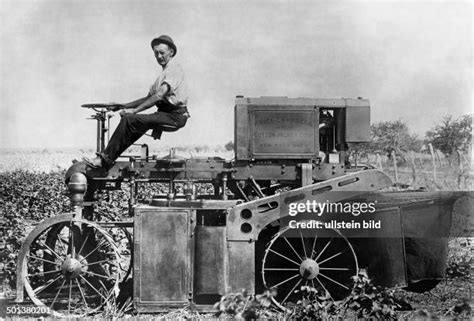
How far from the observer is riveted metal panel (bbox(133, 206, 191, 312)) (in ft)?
20.2

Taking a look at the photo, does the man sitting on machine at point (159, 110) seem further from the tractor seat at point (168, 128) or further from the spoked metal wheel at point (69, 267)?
the spoked metal wheel at point (69, 267)

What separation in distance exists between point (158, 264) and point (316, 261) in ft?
6.48

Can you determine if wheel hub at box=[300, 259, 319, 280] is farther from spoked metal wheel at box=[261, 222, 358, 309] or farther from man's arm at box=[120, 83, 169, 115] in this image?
man's arm at box=[120, 83, 169, 115]

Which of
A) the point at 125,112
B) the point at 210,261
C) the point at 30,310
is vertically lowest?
the point at 30,310

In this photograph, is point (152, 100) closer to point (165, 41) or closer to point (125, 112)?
point (125, 112)

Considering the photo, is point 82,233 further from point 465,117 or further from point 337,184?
point 465,117

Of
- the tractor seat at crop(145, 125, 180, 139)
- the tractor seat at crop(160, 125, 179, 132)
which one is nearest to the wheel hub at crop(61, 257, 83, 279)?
the tractor seat at crop(145, 125, 180, 139)

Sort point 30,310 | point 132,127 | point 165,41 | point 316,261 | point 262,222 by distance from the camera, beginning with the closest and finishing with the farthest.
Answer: point 30,310 < point 262,222 < point 132,127 < point 165,41 < point 316,261

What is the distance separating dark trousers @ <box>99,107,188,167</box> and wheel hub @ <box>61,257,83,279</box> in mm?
1171

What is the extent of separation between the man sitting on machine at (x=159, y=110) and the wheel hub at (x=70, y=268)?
3.65 ft

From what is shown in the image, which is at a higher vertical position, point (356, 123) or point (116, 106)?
point (116, 106)

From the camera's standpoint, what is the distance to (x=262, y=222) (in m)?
6.28

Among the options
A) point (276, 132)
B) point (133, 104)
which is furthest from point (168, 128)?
point (276, 132)

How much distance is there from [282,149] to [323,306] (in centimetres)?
185
